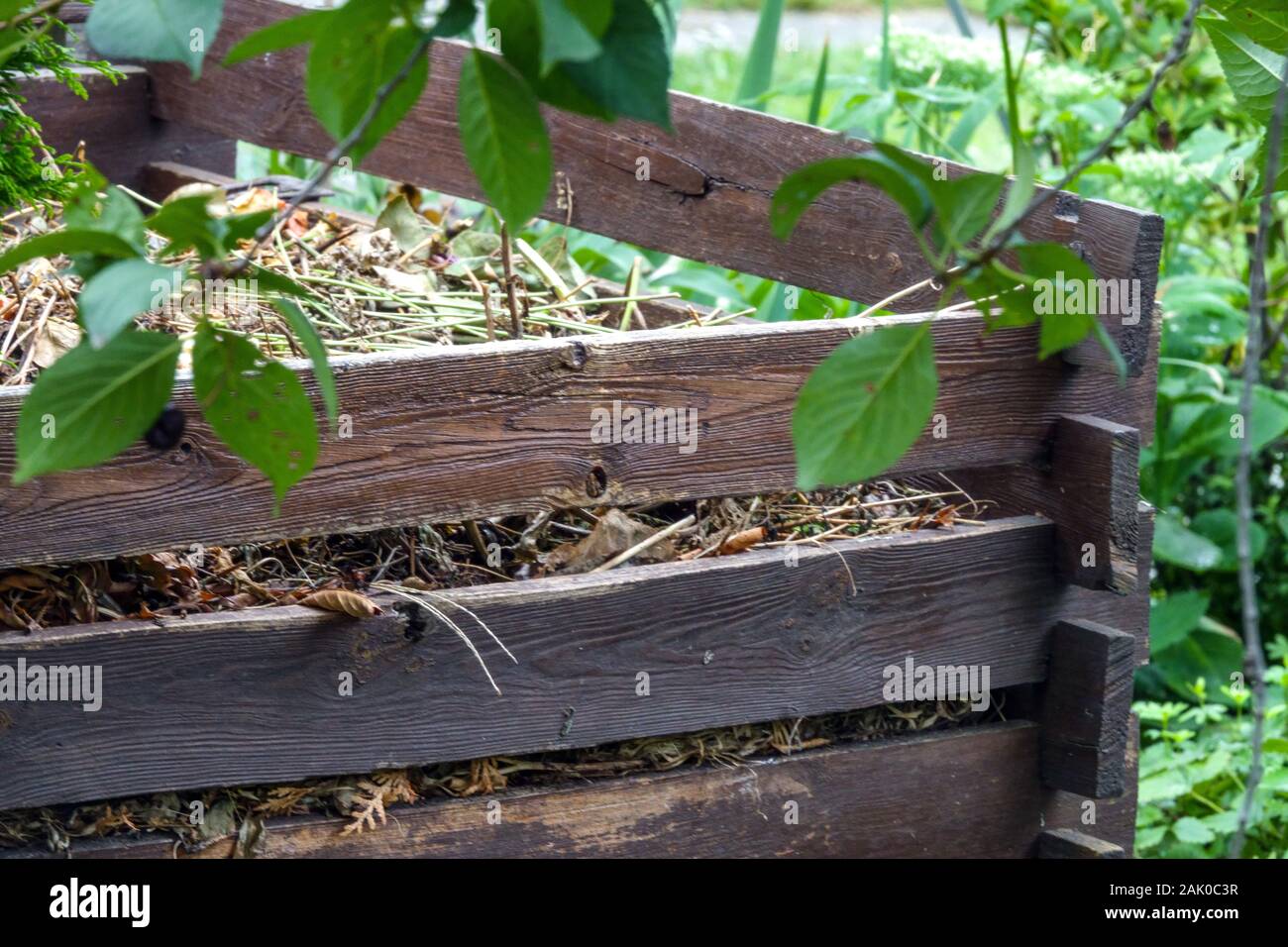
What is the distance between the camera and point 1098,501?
1.72 m

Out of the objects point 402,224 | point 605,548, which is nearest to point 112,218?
point 605,548

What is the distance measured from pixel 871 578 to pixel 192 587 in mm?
802

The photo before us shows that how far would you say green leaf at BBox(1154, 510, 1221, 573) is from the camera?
287cm

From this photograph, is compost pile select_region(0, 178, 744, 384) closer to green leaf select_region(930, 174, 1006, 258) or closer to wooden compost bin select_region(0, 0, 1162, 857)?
wooden compost bin select_region(0, 0, 1162, 857)

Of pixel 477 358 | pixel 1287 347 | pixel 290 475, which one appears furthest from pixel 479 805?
pixel 1287 347

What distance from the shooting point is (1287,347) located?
10.9 feet

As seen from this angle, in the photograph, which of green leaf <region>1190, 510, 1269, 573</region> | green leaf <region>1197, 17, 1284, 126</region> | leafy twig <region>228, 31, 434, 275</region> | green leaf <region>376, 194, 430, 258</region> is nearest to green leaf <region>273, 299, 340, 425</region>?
leafy twig <region>228, 31, 434, 275</region>

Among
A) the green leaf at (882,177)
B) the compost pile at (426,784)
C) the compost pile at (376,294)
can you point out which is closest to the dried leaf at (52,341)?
the compost pile at (376,294)

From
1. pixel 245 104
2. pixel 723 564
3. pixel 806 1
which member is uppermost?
pixel 806 1

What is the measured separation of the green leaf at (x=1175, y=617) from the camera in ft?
9.41

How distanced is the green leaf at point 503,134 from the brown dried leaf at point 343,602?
99 cm

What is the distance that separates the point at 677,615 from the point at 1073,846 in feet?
2.20

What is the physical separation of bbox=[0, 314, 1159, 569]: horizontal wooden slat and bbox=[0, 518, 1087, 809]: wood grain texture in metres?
0.10

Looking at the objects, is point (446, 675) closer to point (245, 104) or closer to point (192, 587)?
point (192, 587)
